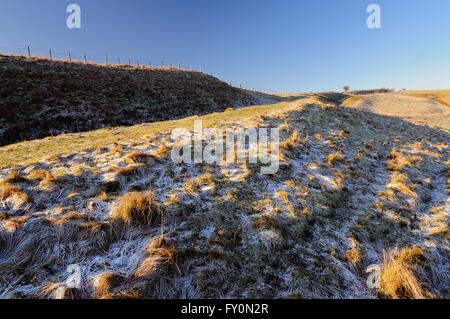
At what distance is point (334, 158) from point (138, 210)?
8217 millimetres

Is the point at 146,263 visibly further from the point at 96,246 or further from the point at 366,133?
the point at 366,133

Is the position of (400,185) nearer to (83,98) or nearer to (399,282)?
(399,282)

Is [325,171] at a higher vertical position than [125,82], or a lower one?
lower

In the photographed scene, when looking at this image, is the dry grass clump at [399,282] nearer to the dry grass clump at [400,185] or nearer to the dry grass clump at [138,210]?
the dry grass clump at [400,185]

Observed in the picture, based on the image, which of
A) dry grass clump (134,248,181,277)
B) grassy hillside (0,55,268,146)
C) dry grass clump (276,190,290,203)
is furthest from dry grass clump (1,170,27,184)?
grassy hillside (0,55,268,146)

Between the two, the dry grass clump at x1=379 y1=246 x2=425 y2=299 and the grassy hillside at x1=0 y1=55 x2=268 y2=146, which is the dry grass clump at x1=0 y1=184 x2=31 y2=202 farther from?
the grassy hillside at x1=0 y1=55 x2=268 y2=146

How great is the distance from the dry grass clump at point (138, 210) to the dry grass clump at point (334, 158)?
7406 millimetres

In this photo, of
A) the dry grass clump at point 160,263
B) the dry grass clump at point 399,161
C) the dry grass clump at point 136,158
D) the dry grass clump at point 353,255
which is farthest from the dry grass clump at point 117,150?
the dry grass clump at point 399,161

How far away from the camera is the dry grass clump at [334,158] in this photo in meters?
8.78

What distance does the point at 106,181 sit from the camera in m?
5.84

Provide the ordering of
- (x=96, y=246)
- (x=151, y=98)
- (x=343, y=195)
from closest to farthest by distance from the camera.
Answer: (x=96, y=246), (x=343, y=195), (x=151, y=98)

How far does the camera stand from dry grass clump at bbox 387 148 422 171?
908cm

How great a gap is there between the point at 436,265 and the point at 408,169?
641 centimetres

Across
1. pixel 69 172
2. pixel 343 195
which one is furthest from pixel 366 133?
pixel 69 172
